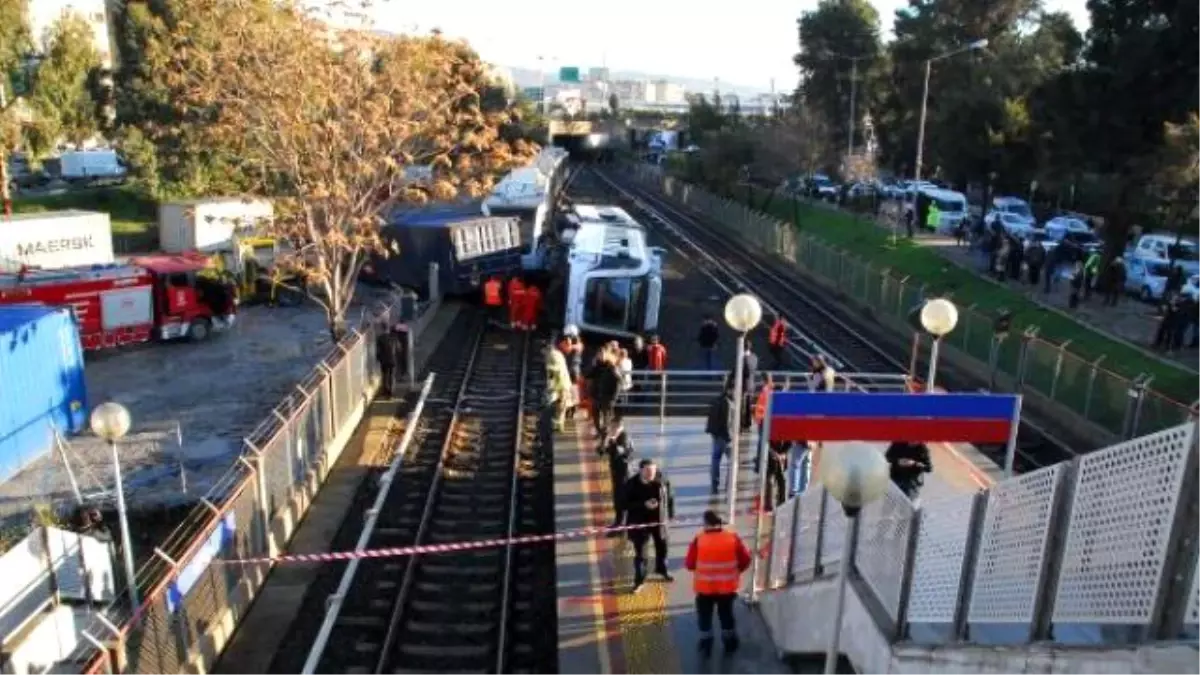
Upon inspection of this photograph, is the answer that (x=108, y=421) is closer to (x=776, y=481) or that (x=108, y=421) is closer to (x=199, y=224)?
(x=776, y=481)

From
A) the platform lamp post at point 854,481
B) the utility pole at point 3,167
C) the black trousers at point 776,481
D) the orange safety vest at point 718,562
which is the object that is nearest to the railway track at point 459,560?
the orange safety vest at point 718,562

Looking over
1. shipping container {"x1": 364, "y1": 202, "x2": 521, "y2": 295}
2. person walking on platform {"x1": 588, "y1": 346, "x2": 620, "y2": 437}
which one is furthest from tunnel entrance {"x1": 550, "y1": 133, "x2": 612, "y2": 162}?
person walking on platform {"x1": 588, "y1": 346, "x2": 620, "y2": 437}

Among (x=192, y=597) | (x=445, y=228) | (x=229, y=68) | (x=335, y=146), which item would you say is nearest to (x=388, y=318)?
(x=335, y=146)

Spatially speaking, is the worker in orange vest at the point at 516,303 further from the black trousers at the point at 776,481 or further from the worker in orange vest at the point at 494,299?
the black trousers at the point at 776,481

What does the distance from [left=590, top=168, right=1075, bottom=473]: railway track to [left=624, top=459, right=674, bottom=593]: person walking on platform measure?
362 inches

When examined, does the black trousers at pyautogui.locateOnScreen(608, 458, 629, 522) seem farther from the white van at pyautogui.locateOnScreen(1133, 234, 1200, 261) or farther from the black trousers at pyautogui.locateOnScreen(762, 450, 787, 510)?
the white van at pyautogui.locateOnScreen(1133, 234, 1200, 261)

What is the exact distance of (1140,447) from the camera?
4391 mm

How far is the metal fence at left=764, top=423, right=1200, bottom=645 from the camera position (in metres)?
4.10

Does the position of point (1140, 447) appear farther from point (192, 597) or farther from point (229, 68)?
point (229, 68)

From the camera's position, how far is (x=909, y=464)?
36.2 feet

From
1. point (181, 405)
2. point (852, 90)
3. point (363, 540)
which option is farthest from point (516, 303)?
point (852, 90)

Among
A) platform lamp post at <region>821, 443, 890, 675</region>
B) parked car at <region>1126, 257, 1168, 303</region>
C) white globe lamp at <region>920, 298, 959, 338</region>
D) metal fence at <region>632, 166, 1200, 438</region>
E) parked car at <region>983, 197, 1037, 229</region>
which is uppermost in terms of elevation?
platform lamp post at <region>821, 443, 890, 675</region>

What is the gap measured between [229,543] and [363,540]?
2.14m

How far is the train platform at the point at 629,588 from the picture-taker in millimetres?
9203
